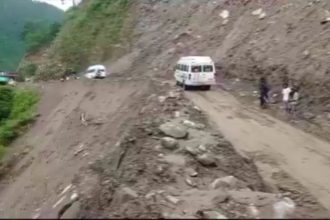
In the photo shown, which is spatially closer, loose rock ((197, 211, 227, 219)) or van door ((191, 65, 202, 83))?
loose rock ((197, 211, 227, 219))

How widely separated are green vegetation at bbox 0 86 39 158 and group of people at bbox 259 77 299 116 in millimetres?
9585

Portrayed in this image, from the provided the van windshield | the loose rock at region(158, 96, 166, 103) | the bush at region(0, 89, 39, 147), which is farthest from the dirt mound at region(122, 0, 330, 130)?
the bush at region(0, 89, 39, 147)

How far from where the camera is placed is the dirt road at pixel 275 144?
1510 cm

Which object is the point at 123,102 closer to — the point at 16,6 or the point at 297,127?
the point at 297,127

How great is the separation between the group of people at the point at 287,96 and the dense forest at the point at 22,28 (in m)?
32.5

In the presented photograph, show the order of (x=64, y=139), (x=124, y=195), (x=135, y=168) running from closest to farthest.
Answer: (x=124, y=195) < (x=135, y=168) < (x=64, y=139)

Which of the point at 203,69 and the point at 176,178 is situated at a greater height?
the point at 203,69

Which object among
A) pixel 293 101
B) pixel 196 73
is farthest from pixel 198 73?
pixel 293 101

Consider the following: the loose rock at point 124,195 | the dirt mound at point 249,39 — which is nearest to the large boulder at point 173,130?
the loose rock at point 124,195

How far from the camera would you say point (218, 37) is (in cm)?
3041

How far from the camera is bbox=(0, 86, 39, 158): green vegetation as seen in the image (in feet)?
83.1

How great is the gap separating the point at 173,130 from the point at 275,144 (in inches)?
173

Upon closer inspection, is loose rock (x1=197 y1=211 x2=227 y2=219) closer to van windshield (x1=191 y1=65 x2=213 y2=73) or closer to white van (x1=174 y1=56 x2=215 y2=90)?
white van (x1=174 y1=56 x2=215 y2=90)

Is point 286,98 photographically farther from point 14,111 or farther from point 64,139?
point 14,111
